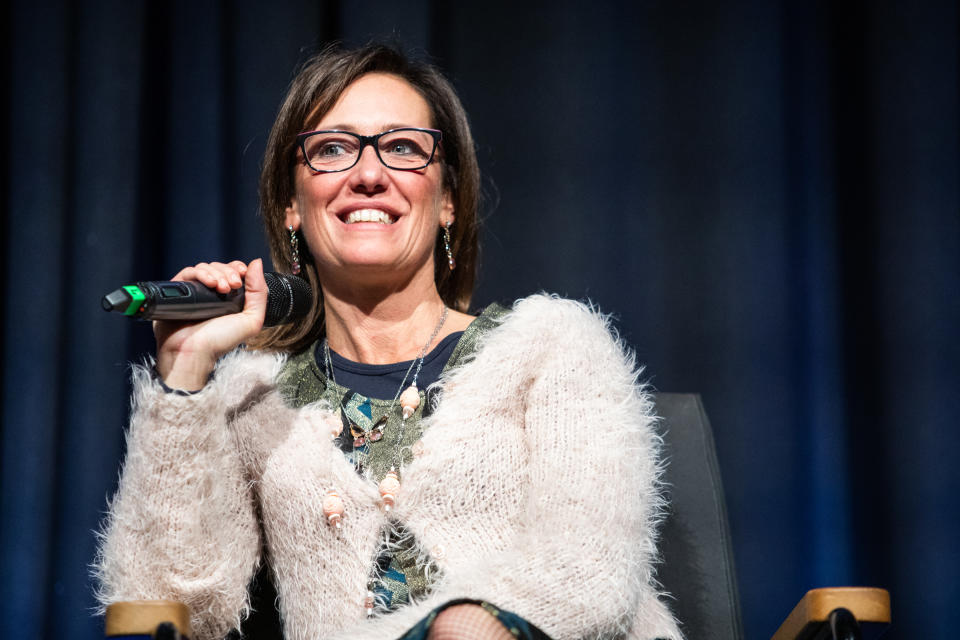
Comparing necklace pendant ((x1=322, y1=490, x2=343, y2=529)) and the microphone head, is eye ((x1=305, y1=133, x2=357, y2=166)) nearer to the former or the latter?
the microphone head

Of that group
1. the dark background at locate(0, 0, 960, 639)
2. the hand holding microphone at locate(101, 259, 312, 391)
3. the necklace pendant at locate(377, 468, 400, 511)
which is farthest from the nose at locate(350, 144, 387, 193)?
the dark background at locate(0, 0, 960, 639)

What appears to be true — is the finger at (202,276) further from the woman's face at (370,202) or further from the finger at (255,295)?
the woman's face at (370,202)

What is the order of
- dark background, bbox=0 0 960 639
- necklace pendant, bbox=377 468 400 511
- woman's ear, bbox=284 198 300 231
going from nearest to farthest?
necklace pendant, bbox=377 468 400 511 < woman's ear, bbox=284 198 300 231 < dark background, bbox=0 0 960 639

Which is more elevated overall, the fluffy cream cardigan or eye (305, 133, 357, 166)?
eye (305, 133, 357, 166)

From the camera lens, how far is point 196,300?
45.8 inches

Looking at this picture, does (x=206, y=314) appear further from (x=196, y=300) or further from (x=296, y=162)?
(x=296, y=162)

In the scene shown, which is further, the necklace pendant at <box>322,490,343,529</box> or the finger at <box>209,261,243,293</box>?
the necklace pendant at <box>322,490,343,529</box>

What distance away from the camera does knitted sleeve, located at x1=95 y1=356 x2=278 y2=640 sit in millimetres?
1253

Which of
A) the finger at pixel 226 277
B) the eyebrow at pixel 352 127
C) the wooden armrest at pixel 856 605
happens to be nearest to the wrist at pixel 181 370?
the finger at pixel 226 277

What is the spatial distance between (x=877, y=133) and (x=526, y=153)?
83 cm

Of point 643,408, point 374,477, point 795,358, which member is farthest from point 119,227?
point 795,358

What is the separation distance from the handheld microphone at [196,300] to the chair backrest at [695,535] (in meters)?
0.63

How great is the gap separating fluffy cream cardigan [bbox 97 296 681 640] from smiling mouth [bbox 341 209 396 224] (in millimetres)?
252

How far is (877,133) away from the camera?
223 cm
